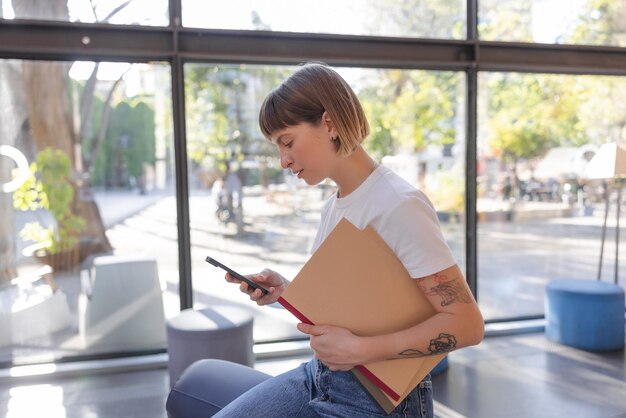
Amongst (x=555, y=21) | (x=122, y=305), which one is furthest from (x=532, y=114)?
(x=122, y=305)

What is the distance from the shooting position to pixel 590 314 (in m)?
Answer: 3.93

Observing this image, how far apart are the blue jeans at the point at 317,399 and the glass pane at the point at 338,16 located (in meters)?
2.87

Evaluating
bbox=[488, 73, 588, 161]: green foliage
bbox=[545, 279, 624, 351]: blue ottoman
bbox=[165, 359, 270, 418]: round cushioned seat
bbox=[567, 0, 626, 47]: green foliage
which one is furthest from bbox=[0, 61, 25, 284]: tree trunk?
bbox=[567, 0, 626, 47]: green foliage

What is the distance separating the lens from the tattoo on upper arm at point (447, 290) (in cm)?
110

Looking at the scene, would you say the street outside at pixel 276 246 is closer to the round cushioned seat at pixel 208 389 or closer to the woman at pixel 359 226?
the round cushioned seat at pixel 208 389

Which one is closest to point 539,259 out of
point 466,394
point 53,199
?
point 466,394

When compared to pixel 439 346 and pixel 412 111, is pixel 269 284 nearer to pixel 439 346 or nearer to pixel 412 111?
pixel 439 346

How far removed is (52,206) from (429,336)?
10.8 feet

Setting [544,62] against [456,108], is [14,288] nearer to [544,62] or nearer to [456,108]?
[456,108]

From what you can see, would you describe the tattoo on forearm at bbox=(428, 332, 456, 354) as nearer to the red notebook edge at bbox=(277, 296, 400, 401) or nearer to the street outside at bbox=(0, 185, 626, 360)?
the red notebook edge at bbox=(277, 296, 400, 401)

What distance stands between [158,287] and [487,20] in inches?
123

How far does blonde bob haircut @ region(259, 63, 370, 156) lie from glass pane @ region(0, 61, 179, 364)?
109 inches

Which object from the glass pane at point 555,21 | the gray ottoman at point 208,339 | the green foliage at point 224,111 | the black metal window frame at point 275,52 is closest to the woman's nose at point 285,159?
the gray ottoman at point 208,339

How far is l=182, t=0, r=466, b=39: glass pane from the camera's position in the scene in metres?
3.71
